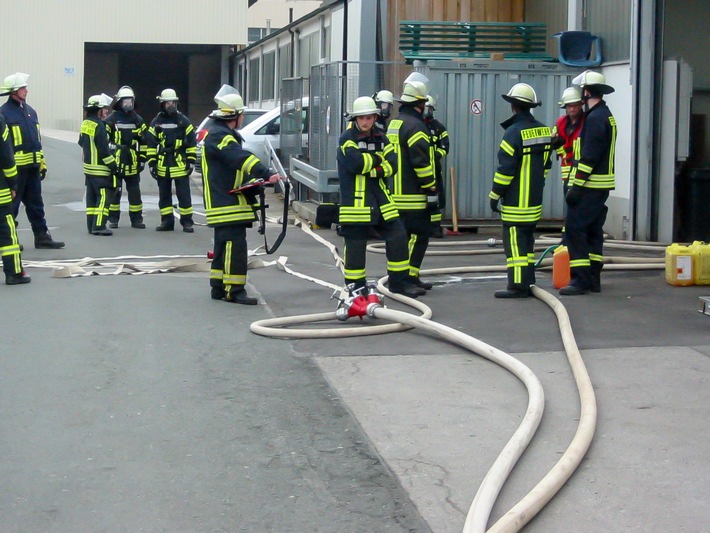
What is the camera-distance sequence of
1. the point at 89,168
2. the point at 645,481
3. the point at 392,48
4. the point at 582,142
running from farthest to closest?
1. the point at 392,48
2. the point at 89,168
3. the point at 582,142
4. the point at 645,481

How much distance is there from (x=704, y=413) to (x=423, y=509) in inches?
87.1

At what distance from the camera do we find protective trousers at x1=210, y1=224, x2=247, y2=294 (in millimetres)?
9375

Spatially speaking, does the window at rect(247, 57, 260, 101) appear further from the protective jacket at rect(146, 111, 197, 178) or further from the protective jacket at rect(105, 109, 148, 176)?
the protective jacket at rect(146, 111, 197, 178)

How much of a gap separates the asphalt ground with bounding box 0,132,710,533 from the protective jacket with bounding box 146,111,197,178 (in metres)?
5.40

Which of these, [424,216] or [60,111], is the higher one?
[60,111]

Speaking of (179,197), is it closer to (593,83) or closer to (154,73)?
(593,83)

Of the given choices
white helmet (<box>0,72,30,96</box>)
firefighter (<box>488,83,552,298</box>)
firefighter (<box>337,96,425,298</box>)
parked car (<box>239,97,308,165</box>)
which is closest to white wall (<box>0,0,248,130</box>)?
parked car (<box>239,97,308,165</box>)

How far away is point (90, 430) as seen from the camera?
18.6ft

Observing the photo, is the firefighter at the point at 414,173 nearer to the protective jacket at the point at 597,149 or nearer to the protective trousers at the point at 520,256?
the protective trousers at the point at 520,256

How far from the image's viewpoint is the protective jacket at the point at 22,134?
41.0ft

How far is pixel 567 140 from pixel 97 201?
723 cm

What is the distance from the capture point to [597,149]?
9469 mm

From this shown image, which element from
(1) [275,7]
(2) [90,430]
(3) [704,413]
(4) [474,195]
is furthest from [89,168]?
(1) [275,7]

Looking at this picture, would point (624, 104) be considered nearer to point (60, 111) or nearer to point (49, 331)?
point (49, 331)
